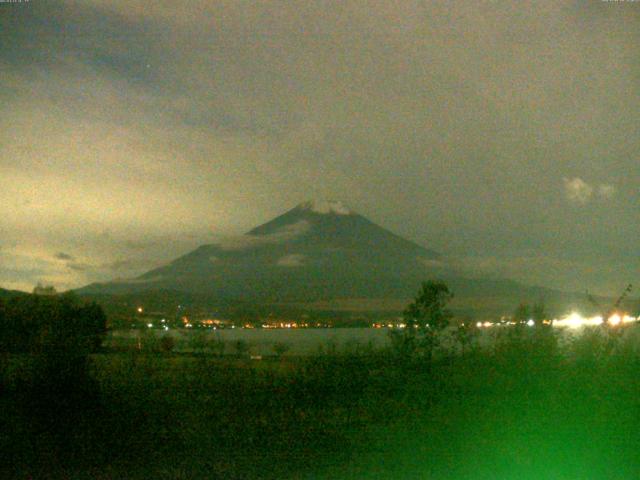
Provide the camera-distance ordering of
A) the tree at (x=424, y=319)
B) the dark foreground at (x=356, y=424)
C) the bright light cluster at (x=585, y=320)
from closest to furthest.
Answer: the dark foreground at (x=356, y=424) → the bright light cluster at (x=585, y=320) → the tree at (x=424, y=319)

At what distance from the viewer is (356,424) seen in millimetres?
13336

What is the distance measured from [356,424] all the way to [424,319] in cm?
1193

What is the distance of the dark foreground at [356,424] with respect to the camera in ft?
32.9

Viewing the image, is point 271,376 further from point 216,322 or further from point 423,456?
point 216,322

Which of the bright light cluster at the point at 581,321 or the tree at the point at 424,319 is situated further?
the tree at the point at 424,319

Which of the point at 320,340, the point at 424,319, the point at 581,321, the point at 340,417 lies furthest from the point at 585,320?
the point at 320,340

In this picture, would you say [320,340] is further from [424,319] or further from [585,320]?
[585,320]

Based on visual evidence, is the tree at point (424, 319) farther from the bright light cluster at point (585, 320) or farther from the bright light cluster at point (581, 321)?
the bright light cluster at point (585, 320)

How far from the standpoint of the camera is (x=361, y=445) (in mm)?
11523

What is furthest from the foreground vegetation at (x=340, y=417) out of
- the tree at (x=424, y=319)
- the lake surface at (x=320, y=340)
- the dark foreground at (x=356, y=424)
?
the tree at (x=424, y=319)

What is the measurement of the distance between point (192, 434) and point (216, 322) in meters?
44.7

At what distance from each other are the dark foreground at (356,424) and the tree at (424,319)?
7.69 meters

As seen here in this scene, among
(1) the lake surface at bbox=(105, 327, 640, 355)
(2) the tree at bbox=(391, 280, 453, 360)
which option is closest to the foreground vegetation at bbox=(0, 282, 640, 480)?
(1) the lake surface at bbox=(105, 327, 640, 355)

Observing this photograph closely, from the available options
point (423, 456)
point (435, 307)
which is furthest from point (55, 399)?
point (435, 307)
